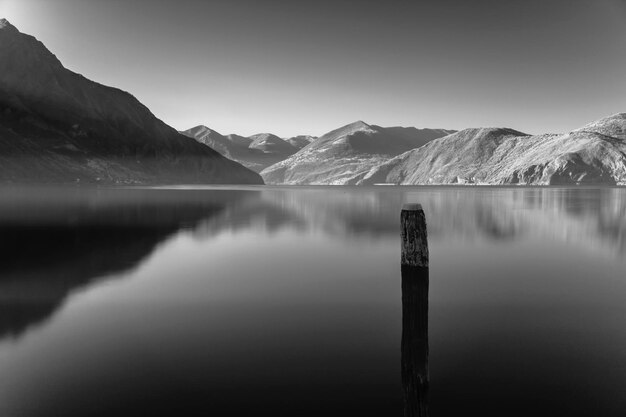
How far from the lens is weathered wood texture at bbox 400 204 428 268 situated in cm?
890

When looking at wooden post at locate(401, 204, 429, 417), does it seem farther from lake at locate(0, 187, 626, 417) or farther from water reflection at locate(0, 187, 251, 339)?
water reflection at locate(0, 187, 251, 339)

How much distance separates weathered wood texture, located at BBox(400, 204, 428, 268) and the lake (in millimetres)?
2852

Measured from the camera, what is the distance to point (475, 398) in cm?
970

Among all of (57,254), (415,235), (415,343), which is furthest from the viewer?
(57,254)

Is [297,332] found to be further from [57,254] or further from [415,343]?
[57,254]

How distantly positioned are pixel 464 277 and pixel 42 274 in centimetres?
2352

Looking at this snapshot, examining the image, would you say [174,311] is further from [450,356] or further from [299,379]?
[450,356]

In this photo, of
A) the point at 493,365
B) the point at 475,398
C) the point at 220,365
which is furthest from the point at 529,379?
the point at 220,365

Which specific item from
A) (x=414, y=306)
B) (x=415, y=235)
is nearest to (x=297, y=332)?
(x=414, y=306)

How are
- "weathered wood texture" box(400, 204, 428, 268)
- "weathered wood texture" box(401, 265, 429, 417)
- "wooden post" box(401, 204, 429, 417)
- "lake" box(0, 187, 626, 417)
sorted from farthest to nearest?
1. "lake" box(0, 187, 626, 417)
2. "weathered wood texture" box(400, 204, 428, 268)
3. "wooden post" box(401, 204, 429, 417)
4. "weathered wood texture" box(401, 265, 429, 417)

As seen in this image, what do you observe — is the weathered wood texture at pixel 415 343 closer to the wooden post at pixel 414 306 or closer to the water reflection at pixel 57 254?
the wooden post at pixel 414 306

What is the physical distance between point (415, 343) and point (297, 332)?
6122 mm

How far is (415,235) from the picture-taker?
8.99m

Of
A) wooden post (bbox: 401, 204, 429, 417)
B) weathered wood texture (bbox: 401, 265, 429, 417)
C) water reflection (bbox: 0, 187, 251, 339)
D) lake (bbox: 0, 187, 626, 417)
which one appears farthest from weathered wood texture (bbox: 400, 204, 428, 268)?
water reflection (bbox: 0, 187, 251, 339)
